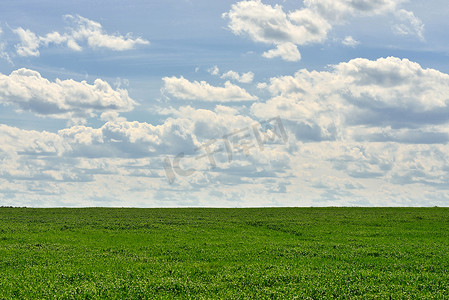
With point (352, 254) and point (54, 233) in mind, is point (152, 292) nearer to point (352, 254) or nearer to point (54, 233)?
point (352, 254)

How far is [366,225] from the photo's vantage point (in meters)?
58.4

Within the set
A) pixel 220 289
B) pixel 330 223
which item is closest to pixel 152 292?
pixel 220 289

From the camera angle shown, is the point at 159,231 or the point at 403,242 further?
the point at 159,231

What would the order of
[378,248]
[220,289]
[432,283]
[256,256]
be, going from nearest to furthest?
[220,289]
[432,283]
[256,256]
[378,248]

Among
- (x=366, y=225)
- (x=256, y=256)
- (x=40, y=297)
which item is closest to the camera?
(x=40, y=297)

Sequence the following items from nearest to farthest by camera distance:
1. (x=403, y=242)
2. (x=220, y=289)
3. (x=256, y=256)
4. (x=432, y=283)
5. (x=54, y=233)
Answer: (x=220, y=289), (x=432, y=283), (x=256, y=256), (x=403, y=242), (x=54, y=233)

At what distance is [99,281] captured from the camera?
23562 mm

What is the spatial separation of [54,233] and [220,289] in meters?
32.4

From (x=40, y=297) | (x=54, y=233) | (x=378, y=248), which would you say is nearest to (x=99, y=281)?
(x=40, y=297)

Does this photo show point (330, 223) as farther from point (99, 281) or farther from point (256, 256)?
point (99, 281)

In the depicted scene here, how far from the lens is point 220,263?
97.1 ft

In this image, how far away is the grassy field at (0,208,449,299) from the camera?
72.4 ft

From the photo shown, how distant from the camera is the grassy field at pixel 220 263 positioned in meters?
22.1

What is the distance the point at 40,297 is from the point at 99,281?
3.39 meters
